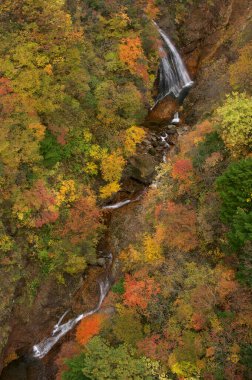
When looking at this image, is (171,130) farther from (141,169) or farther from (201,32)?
(201,32)

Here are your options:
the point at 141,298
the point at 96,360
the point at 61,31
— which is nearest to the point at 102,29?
the point at 61,31

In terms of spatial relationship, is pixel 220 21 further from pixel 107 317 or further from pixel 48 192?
pixel 107 317

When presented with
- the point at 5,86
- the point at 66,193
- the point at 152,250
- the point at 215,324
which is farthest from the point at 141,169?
the point at 215,324

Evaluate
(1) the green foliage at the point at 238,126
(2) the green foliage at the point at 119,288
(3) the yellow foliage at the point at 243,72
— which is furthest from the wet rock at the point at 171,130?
(2) the green foliage at the point at 119,288

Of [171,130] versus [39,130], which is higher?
[39,130]

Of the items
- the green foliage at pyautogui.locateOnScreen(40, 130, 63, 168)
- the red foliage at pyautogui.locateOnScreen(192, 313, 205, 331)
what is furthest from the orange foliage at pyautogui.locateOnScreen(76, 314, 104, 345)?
the green foliage at pyautogui.locateOnScreen(40, 130, 63, 168)

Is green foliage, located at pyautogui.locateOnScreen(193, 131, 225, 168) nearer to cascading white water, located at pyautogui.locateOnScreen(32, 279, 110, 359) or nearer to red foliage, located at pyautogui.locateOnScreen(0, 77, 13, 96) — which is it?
cascading white water, located at pyautogui.locateOnScreen(32, 279, 110, 359)
